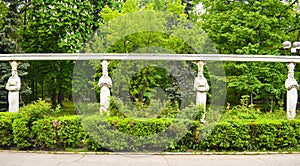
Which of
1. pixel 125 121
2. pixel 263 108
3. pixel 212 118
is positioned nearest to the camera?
pixel 125 121

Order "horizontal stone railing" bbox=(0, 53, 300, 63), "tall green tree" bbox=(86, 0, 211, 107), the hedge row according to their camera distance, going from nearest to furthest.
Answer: the hedge row → "horizontal stone railing" bbox=(0, 53, 300, 63) → "tall green tree" bbox=(86, 0, 211, 107)

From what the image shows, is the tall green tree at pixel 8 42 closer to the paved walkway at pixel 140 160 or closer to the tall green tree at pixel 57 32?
the tall green tree at pixel 57 32

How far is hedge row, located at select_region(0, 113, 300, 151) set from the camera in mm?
5816

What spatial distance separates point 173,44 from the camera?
10.3 m

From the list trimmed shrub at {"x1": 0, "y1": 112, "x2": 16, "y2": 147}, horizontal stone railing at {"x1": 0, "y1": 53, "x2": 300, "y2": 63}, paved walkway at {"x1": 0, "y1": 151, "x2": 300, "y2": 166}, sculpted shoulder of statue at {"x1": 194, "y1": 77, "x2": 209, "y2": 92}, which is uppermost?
horizontal stone railing at {"x1": 0, "y1": 53, "x2": 300, "y2": 63}

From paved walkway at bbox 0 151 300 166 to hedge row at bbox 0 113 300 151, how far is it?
29cm

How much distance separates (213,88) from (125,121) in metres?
7.28

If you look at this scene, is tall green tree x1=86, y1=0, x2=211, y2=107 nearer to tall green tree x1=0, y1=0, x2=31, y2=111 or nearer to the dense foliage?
tall green tree x1=0, y1=0, x2=31, y2=111

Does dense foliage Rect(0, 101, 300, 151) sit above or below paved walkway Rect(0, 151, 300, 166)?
above

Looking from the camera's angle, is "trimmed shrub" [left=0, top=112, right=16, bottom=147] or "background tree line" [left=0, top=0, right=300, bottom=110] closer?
"trimmed shrub" [left=0, top=112, right=16, bottom=147]

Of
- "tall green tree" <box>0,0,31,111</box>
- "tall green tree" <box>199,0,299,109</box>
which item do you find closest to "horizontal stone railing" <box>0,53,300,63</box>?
"tall green tree" <box>0,0,31,111</box>

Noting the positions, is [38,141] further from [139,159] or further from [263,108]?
[263,108]

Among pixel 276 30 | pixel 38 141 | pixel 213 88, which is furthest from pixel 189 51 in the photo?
pixel 38 141

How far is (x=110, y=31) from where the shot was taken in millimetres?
10406
